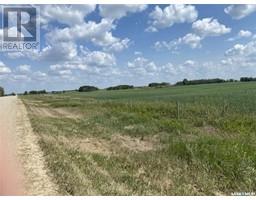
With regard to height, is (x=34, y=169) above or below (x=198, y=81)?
below

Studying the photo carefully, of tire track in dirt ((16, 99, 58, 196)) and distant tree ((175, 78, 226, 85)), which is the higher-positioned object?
distant tree ((175, 78, 226, 85))

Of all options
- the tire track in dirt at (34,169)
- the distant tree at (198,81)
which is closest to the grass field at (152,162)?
the tire track in dirt at (34,169)

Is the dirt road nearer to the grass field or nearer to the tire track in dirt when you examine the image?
the tire track in dirt

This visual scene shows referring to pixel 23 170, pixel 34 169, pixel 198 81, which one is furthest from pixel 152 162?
pixel 198 81

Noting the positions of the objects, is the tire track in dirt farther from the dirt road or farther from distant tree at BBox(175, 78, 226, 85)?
distant tree at BBox(175, 78, 226, 85)

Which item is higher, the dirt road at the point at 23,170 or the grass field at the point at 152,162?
the grass field at the point at 152,162

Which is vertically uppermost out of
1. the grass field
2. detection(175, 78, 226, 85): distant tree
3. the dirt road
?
detection(175, 78, 226, 85): distant tree

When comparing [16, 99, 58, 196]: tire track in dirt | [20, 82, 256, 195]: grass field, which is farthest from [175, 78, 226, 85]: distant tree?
[16, 99, 58, 196]: tire track in dirt

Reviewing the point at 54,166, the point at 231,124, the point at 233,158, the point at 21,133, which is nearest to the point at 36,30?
the point at 54,166

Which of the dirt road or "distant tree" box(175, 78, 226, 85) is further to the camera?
"distant tree" box(175, 78, 226, 85)

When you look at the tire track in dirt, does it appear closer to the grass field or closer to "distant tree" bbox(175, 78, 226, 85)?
the grass field

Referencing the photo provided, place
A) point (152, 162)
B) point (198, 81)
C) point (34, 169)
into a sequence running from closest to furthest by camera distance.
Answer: point (34, 169) < point (152, 162) < point (198, 81)

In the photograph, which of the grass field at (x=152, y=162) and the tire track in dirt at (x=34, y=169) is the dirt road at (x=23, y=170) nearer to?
the tire track in dirt at (x=34, y=169)

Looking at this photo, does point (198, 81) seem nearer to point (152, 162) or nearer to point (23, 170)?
point (152, 162)
